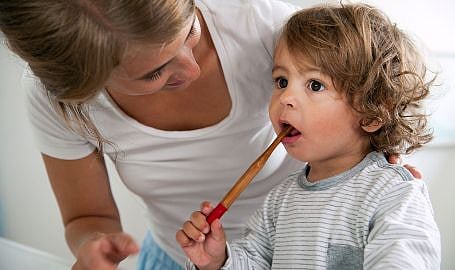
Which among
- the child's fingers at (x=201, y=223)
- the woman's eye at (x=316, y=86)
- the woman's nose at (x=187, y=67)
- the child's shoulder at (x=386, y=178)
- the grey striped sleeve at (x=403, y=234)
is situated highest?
the woman's nose at (x=187, y=67)

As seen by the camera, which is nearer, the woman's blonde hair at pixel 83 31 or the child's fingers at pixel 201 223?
the woman's blonde hair at pixel 83 31

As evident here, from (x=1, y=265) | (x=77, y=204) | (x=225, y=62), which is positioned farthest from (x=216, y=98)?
(x=1, y=265)

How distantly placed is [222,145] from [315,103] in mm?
226

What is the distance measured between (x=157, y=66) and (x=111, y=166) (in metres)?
1.15

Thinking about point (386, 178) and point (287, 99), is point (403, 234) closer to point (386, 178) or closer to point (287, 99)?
point (386, 178)

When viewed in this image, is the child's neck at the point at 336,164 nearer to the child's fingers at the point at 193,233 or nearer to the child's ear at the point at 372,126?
the child's ear at the point at 372,126

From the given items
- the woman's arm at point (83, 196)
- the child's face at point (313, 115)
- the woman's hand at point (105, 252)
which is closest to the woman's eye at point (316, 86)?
the child's face at point (313, 115)

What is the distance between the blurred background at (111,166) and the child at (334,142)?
0.25 m

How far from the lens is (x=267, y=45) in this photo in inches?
40.3

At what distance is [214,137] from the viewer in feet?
3.45

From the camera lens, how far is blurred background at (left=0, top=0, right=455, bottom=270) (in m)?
1.48

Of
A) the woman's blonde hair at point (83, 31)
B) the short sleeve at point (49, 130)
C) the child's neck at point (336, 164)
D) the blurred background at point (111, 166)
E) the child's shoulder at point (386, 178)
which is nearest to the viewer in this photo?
the woman's blonde hair at point (83, 31)

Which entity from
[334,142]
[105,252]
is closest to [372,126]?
[334,142]

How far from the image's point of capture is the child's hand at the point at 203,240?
90 centimetres
